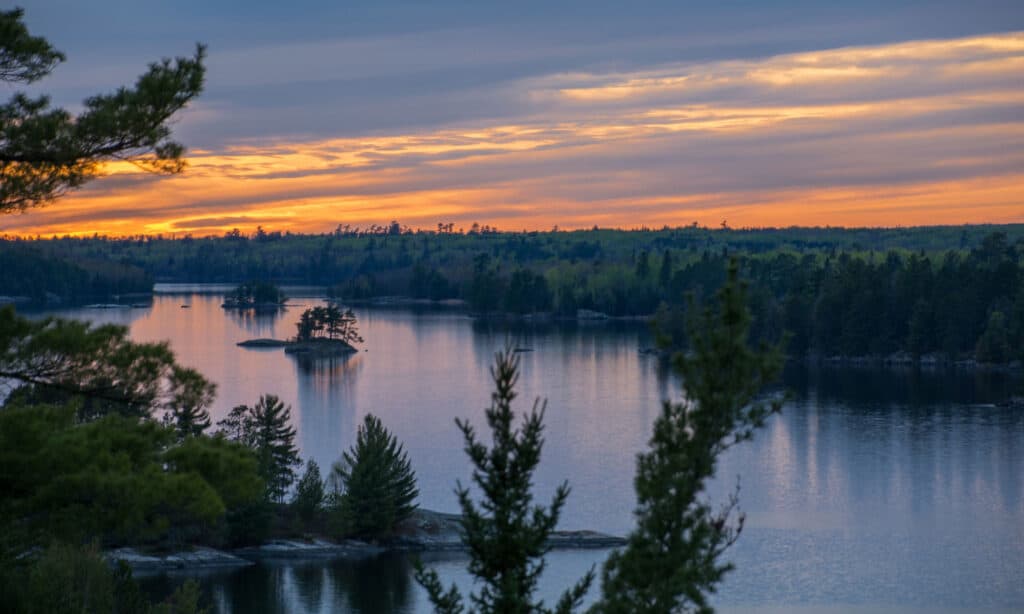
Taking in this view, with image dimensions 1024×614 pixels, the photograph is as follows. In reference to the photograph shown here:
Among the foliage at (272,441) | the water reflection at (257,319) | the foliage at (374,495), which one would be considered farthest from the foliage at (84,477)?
the water reflection at (257,319)

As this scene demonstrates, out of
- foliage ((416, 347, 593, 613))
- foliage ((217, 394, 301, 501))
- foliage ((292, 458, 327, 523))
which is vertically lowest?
foliage ((292, 458, 327, 523))

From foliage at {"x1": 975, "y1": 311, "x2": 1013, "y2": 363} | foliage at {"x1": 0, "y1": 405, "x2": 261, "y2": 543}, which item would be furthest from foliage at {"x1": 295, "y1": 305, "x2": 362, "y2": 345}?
foliage at {"x1": 0, "y1": 405, "x2": 261, "y2": 543}

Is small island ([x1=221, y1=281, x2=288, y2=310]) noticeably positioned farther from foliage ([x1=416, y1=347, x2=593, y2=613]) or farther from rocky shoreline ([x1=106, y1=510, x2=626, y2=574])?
foliage ([x1=416, y1=347, x2=593, y2=613])

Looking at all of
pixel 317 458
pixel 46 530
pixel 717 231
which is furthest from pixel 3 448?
pixel 717 231

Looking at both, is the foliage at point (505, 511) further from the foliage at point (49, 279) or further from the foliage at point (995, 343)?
the foliage at point (49, 279)

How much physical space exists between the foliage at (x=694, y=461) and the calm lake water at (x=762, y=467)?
5900 mm

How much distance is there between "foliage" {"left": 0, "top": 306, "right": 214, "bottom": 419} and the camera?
8.30 meters

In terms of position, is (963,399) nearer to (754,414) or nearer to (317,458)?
(317,458)

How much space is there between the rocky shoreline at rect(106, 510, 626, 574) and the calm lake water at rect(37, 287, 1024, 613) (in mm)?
737

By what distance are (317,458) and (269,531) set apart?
9.94 metres

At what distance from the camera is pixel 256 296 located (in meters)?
114

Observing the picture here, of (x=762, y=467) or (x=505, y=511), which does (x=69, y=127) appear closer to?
(x=505, y=511)

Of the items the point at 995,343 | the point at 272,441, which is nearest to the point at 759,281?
the point at 995,343

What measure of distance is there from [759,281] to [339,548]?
73744 millimetres
